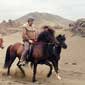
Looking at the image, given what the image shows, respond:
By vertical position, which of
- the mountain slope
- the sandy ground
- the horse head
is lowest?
the mountain slope

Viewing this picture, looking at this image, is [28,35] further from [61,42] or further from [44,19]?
[44,19]

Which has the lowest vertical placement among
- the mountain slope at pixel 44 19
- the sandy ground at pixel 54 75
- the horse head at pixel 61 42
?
the mountain slope at pixel 44 19

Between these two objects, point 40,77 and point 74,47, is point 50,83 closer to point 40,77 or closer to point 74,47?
point 40,77

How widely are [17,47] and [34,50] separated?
4.21ft

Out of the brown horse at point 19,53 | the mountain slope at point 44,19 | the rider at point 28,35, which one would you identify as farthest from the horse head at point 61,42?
the mountain slope at point 44,19

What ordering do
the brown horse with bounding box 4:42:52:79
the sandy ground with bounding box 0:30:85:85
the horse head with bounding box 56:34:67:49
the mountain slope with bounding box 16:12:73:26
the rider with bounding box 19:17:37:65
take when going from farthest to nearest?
the mountain slope with bounding box 16:12:73:26, the horse head with bounding box 56:34:67:49, the rider with bounding box 19:17:37:65, the brown horse with bounding box 4:42:52:79, the sandy ground with bounding box 0:30:85:85

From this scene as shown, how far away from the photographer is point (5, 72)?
1539cm

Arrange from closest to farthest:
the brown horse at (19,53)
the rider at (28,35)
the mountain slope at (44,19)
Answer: the brown horse at (19,53), the rider at (28,35), the mountain slope at (44,19)

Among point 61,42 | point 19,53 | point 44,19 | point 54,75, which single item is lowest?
point 44,19

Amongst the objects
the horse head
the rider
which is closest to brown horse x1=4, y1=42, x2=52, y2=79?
the rider

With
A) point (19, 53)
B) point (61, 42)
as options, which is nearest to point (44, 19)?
point (19, 53)

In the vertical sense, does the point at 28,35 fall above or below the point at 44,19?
above

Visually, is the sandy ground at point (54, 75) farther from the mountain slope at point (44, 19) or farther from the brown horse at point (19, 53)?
the mountain slope at point (44, 19)

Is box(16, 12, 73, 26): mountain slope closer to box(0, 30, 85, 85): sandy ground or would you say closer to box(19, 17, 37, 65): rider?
box(0, 30, 85, 85): sandy ground
